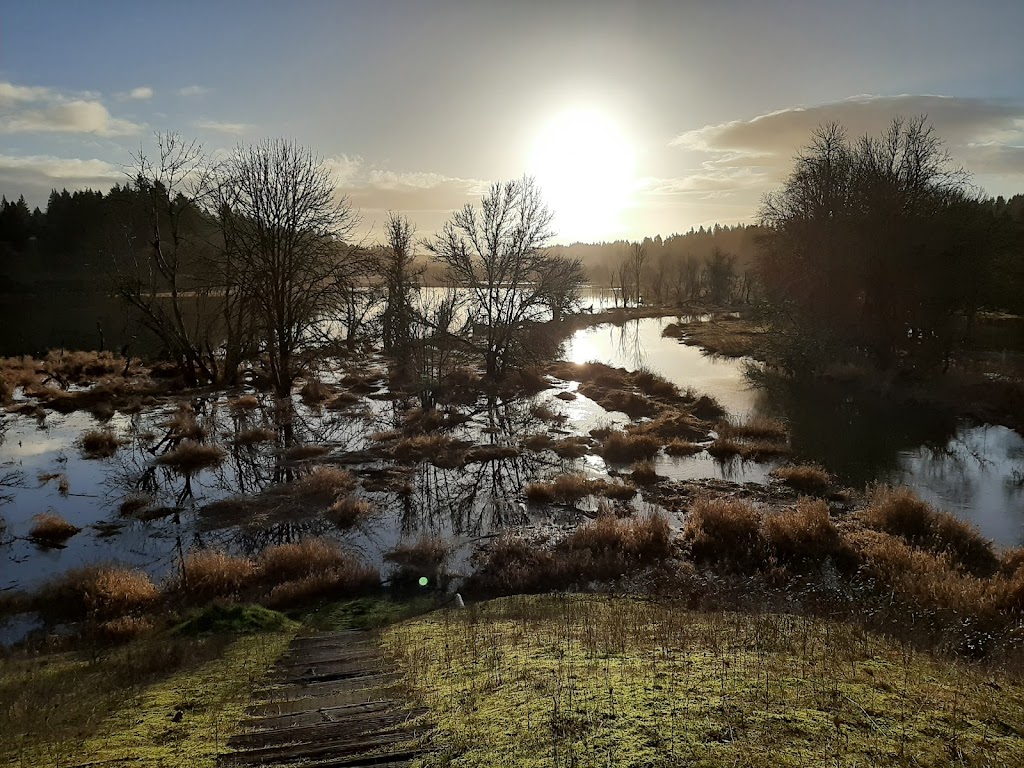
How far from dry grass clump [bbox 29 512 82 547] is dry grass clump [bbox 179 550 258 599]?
4389 mm

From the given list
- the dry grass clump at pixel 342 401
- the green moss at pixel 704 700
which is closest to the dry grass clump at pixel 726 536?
the green moss at pixel 704 700

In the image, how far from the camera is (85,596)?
1099 centimetres

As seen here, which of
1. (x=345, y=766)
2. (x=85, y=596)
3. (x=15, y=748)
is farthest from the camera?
(x=85, y=596)

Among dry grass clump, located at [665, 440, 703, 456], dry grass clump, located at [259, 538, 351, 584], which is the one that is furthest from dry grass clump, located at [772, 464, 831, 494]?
dry grass clump, located at [259, 538, 351, 584]

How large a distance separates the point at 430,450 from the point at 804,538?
13.3 metres

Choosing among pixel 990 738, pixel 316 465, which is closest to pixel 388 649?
pixel 990 738

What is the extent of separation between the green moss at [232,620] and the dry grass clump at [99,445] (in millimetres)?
14498

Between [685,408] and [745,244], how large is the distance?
15965 cm

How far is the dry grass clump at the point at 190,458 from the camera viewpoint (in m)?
20.4

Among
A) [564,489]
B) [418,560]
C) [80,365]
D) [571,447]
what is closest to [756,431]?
[571,447]

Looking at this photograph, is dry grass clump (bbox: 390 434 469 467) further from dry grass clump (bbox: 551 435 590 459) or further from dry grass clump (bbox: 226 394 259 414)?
dry grass clump (bbox: 226 394 259 414)

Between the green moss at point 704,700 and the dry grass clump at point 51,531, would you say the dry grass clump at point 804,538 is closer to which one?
the green moss at point 704,700

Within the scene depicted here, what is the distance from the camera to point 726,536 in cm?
1395

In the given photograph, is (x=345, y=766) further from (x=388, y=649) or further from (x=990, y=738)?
(x=990, y=738)
